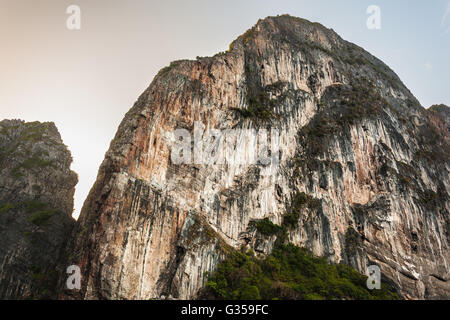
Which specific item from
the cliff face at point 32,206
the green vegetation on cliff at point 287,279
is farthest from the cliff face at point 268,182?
the cliff face at point 32,206

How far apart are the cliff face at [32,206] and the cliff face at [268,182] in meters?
5.10

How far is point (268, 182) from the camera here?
117 ft

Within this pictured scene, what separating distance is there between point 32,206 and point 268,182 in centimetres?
2238

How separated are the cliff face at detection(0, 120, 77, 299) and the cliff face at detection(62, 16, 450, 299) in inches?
201

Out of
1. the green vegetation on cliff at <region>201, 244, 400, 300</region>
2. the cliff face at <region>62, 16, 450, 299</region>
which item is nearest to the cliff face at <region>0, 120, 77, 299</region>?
the cliff face at <region>62, 16, 450, 299</region>

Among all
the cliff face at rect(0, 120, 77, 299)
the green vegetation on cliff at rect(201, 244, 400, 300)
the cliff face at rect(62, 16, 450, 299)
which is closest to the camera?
the green vegetation on cliff at rect(201, 244, 400, 300)

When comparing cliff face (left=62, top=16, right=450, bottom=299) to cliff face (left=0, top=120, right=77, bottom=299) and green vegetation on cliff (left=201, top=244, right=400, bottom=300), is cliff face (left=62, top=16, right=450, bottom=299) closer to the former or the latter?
green vegetation on cliff (left=201, top=244, right=400, bottom=300)

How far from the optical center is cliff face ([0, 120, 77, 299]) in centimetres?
2970

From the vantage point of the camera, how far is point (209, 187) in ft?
107

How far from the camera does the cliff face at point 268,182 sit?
1083 inches

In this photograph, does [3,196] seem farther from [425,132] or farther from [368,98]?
[425,132]

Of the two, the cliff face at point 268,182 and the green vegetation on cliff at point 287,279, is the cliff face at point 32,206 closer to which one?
the cliff face at point 268,182

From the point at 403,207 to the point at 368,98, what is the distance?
14458 millimetres

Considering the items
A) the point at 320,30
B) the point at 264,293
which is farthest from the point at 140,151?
the point at 320,30
